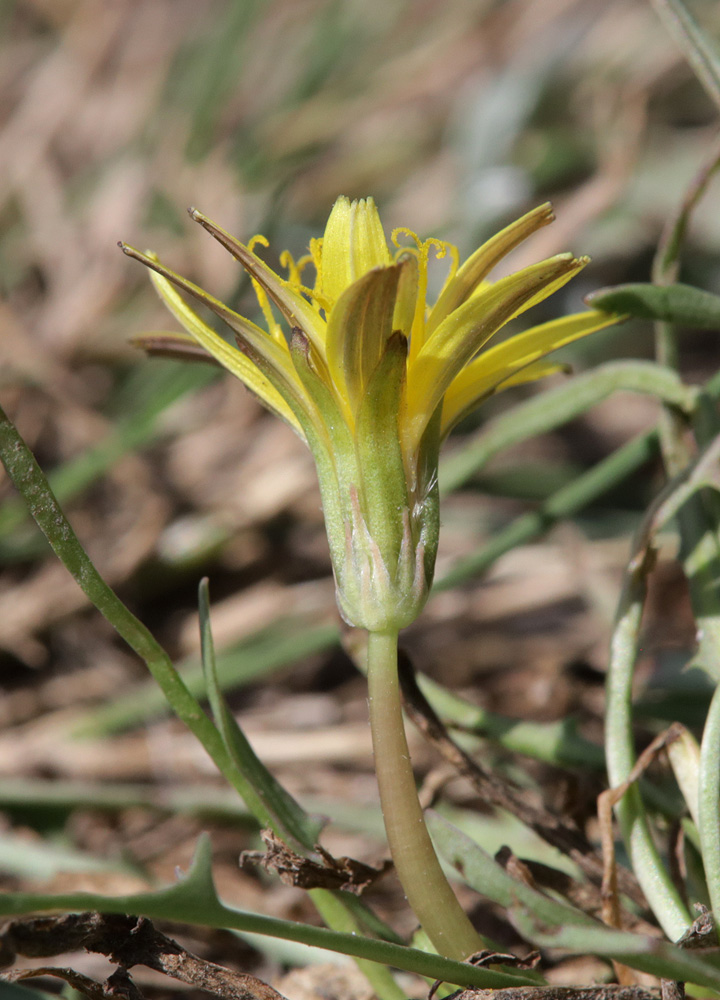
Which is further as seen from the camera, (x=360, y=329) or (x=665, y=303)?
(x=665, y=303)

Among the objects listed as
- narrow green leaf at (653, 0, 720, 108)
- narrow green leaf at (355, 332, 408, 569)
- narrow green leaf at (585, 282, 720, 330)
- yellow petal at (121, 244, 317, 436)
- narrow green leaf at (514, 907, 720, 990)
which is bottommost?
narrow green leaf at (514, 907, 720, 990)

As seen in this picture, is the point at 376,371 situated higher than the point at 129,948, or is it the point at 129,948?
the point at 376,371

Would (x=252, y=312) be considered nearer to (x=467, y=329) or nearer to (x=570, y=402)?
(x=570, y=402)

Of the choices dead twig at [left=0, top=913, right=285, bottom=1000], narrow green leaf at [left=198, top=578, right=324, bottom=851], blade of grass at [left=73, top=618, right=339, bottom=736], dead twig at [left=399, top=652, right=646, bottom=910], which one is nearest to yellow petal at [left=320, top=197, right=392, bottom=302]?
narrow green leaf at [left=198, top=578, right=324, bottom=851]

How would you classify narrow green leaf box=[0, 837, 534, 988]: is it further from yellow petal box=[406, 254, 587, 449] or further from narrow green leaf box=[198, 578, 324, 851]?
yellow petal box=[406, 254, 587, 449]

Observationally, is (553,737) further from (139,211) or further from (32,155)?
(32,155)

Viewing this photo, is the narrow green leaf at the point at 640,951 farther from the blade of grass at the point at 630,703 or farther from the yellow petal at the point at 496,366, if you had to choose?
the yellow petal at the point at 496,366

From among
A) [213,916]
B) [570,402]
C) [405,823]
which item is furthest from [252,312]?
[213,916]
